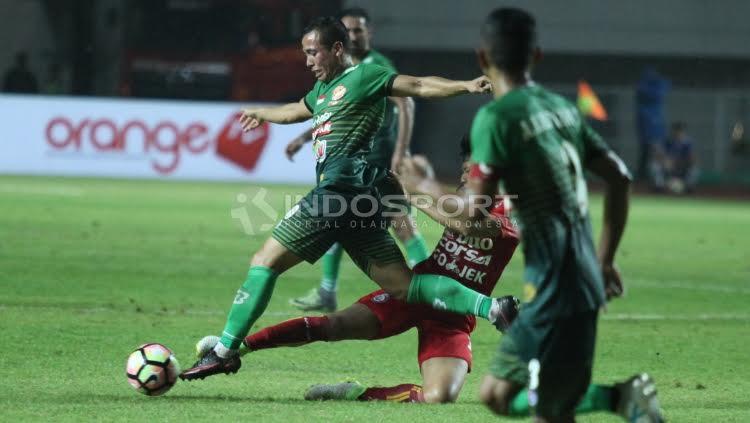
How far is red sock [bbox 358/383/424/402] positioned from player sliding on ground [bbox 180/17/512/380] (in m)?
0.49

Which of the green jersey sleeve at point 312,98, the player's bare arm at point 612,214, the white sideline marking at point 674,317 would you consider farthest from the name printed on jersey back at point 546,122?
the white sideline marking at point 674,317

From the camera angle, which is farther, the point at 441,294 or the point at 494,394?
the point at 441,294

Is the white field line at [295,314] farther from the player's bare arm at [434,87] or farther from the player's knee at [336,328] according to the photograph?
the player's bare arm at [434,87]

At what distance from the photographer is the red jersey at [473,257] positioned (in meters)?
7.38

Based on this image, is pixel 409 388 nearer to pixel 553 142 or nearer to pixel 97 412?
pixel 97 412

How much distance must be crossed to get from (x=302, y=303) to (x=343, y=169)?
3332 mm

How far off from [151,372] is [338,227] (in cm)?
120

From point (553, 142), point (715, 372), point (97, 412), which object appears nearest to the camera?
point (553, 142)

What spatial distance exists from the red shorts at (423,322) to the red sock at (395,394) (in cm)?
35

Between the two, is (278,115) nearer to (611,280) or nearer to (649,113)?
(611,280)

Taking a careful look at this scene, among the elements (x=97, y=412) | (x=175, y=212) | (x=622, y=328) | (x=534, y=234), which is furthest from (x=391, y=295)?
(x=175, y=212)

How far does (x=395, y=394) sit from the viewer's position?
6.82 meters

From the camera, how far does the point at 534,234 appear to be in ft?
16.1

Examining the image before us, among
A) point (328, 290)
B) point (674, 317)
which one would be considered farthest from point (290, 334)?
point (674, 317)
